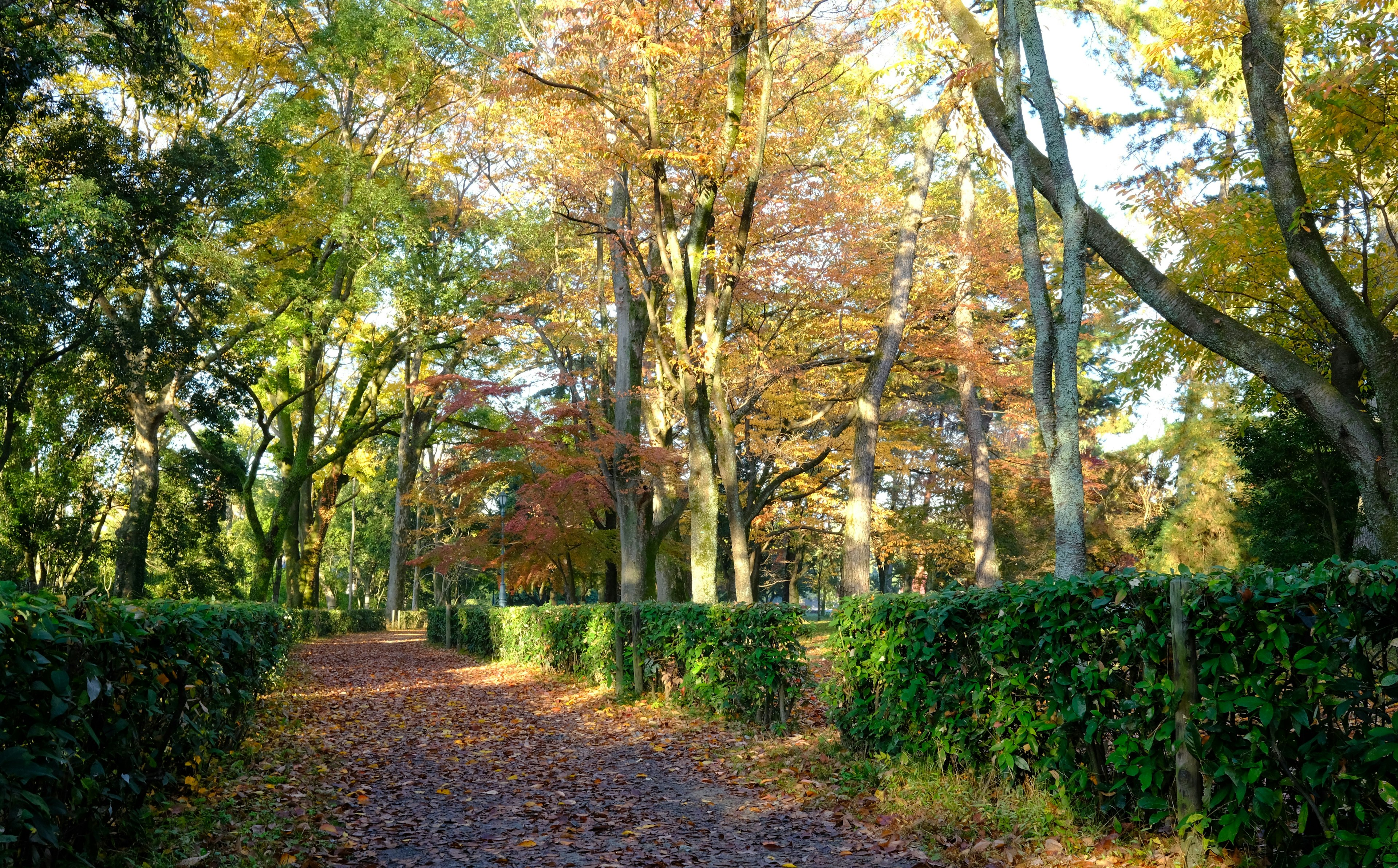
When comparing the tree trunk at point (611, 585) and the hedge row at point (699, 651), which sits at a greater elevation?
the tree trunk at point (611, 585)

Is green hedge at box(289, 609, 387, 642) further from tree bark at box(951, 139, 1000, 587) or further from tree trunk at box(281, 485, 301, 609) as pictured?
tree bark at box(951, 139, 1000, 587)

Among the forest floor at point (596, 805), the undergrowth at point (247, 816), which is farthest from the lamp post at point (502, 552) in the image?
the undergrowth at point (247, 816)

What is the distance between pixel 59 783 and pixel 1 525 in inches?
1009

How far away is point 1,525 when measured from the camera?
2377 centimetres

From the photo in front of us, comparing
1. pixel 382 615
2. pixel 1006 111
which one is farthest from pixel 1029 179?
pixel 382 615

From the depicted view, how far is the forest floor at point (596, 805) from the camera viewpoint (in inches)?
191

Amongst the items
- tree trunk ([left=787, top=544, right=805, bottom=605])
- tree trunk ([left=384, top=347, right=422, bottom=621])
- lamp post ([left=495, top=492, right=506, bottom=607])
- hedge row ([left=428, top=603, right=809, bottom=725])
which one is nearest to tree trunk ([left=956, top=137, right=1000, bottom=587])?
hedge row ([left=428, top=603, right=809, bottom=725])

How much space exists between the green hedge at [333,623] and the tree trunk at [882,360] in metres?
10.6

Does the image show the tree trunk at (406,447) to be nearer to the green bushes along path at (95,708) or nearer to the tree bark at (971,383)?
the tree bark at (971,383)

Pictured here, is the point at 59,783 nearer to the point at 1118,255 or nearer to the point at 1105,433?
the point at 1118,255

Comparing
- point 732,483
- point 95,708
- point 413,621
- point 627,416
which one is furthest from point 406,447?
point 95,708

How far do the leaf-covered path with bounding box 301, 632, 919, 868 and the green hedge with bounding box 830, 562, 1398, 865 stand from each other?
1017mm

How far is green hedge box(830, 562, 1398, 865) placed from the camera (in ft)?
11.5

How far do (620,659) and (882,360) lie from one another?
6.38 meters
